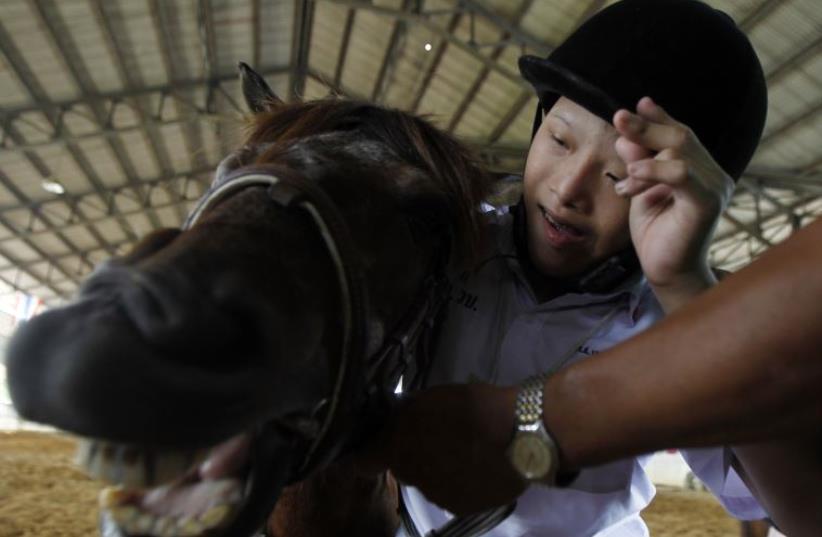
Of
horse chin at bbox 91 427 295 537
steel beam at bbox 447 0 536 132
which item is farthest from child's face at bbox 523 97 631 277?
steel beam at bbox 447 0 536 132

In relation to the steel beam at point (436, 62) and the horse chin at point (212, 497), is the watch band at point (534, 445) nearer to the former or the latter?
the horse chin at point (212, 497)

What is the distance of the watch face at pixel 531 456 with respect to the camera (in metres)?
0.94

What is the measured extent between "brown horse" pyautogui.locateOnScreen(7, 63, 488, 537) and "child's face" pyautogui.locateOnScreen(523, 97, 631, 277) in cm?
38

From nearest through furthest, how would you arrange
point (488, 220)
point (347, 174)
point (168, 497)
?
point (168, 497) → point (347, 174) → point (488, 220)

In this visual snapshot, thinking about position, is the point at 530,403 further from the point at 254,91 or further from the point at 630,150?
the point at 254,91

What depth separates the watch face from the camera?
36.9 inches

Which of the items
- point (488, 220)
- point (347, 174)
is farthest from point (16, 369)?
point (488, 220)

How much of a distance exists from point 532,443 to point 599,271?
86 cm

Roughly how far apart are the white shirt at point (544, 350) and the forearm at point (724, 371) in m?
0.78

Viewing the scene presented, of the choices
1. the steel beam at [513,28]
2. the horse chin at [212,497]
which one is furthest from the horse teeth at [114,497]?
the steel beam at [513,28]

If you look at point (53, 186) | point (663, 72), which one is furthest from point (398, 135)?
point (53, 186)

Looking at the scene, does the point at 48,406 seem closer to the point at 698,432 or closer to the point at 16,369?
the point at 16,369

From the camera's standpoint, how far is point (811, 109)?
8461 millimetres

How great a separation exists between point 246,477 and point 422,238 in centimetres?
71
